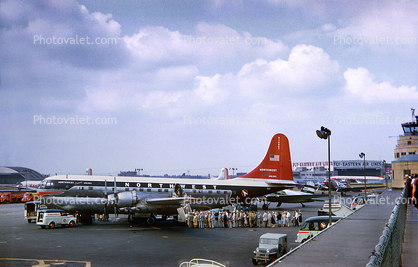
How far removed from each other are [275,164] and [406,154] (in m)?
29.4

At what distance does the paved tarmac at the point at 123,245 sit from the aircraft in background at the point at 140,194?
185 centimetres

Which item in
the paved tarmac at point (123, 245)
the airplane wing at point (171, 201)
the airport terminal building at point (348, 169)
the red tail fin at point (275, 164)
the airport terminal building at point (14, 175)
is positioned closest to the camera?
the paved tarmac at point (123, 245)

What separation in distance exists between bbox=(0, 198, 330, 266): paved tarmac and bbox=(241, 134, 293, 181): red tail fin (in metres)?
10.3

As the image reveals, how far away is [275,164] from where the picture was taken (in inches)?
1516

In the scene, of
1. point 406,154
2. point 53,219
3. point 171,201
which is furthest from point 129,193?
point 406,154

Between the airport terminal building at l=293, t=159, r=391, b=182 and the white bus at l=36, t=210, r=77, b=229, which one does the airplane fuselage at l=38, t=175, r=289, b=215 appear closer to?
the white bus at l=36, t=210, r=77, b=229

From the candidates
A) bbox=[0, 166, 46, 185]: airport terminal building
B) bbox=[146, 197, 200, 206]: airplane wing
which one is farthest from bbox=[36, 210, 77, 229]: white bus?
bbox=[0, 166, 46, 185]: airport terminal building

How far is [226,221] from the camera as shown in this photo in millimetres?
29984

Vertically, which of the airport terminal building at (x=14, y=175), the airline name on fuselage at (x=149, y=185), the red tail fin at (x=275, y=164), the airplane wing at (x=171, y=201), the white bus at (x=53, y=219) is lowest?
the airport terminal building at (x=14, y=175)

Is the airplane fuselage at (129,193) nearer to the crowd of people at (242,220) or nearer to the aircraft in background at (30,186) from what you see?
the crowd of people at (242,220)

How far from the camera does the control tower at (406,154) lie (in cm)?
4581

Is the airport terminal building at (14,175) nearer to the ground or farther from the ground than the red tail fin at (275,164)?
nearer to the ground

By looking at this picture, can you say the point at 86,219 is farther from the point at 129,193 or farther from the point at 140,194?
the point at 140,194

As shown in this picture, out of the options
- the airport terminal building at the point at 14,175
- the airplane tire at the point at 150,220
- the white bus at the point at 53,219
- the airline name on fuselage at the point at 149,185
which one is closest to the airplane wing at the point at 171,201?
the airplane tire at the point at 150,220
